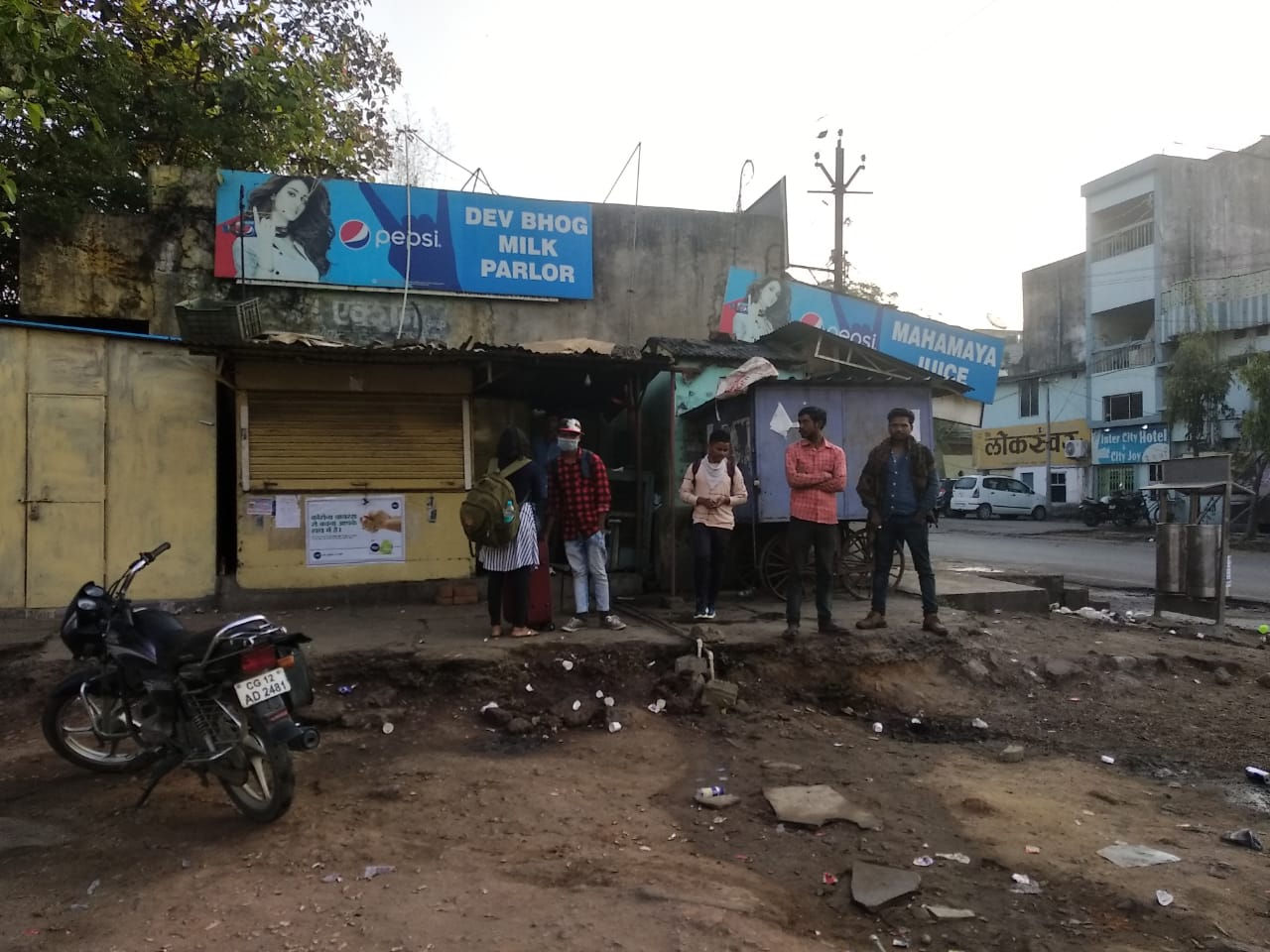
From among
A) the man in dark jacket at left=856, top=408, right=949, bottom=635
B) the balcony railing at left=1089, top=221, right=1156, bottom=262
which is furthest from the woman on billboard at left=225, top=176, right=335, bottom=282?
the balcony railing at left=1089, top=221, right=1156, bottom=262

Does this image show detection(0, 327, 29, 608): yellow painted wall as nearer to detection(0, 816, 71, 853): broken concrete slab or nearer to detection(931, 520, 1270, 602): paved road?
detection(0, 816, 71, 853): broken concrete slab

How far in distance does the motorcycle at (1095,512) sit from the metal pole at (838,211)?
38.4 ft

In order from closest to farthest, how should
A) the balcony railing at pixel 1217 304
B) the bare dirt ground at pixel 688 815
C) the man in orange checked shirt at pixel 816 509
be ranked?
1. the bare dirt ground at pixel 688 815
2. the man in orange checked shirt at pixel 816 509
3. the balcony railing at pixel 1217 304

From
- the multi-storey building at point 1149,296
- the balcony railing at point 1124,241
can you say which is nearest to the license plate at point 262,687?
the multi-storey building at point 1149,296

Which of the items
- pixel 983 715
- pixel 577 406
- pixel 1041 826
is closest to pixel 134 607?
pixel 1041 826

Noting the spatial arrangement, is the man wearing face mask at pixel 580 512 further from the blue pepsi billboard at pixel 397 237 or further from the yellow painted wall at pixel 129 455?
the blue pepsi billboard at pixel 397 237

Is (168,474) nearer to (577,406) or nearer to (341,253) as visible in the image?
(341,253)

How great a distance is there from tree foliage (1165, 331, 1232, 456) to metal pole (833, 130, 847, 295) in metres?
9.06

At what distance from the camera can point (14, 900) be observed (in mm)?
3232

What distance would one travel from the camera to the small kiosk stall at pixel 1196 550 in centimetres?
784

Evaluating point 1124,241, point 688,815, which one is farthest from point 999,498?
point 688,815

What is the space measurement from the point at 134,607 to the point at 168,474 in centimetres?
375

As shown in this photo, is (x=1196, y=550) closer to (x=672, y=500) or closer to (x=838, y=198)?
(x=672, y=500)

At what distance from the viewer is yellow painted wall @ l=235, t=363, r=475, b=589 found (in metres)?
7.85
